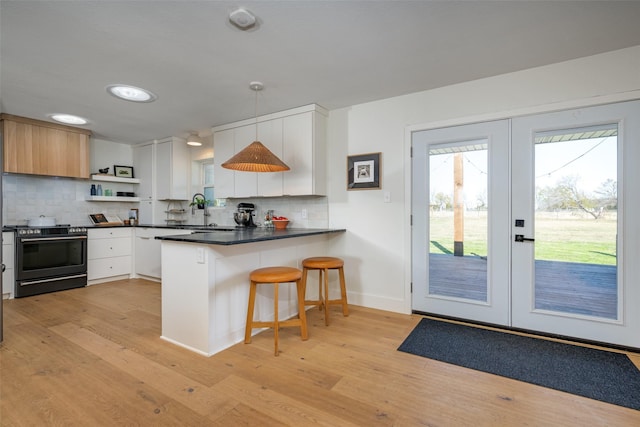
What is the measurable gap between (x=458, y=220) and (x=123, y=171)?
5465 millimetres

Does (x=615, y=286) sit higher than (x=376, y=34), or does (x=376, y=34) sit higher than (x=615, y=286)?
(x=376, y=34)

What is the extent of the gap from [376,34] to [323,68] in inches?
23.9

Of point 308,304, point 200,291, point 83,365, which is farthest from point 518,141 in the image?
point 83,365

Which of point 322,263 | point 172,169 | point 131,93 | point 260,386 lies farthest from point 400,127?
point 172,169

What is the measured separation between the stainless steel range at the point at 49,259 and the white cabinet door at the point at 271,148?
9.03 feet

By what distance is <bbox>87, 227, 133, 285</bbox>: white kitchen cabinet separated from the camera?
448 cm

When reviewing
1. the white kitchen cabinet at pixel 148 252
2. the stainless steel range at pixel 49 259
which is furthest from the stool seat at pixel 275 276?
the stainless steel range at pixel 49 259

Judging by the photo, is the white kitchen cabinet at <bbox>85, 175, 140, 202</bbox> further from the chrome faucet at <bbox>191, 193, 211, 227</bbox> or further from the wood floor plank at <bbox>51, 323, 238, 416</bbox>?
the wood floor plank at <bbox>51, 323, 238, 416</bbox>

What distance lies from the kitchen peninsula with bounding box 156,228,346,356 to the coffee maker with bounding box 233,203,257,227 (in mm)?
1364

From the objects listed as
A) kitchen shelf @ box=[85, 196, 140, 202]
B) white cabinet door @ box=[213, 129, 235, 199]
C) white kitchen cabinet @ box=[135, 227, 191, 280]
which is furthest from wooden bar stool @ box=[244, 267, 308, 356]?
kitchen shelf @ box=[85, 196, 140, 202]

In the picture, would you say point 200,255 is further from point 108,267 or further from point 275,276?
point 108,267

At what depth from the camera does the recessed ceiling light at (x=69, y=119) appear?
12.7 ft

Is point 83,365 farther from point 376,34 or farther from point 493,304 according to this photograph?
point 493,304

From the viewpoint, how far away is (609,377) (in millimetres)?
1975
